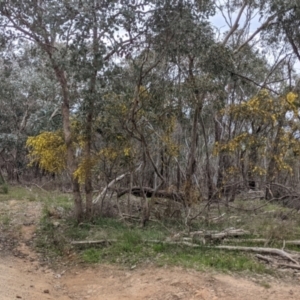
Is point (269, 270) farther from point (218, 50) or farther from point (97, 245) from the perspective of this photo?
point (218, 50)

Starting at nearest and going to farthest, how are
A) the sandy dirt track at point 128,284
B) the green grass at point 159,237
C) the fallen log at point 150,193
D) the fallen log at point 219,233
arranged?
the sandy dirt track at point 128,284
the green grass at point 159,237
the fallen log at point 219,233
the fallen log at point 150,193

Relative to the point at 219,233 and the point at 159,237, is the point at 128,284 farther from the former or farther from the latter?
the point at 219,233

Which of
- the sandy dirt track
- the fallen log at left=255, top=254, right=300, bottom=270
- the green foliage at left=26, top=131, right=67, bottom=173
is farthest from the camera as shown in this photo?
the green foliage at left=26, top=131, right=67, bottom=173

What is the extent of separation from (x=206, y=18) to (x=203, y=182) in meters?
6.75

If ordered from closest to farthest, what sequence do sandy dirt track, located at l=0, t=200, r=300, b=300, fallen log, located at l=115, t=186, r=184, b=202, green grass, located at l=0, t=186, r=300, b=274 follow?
1. sandy dirt track, located at l=0, t=200, r=300, b=300
2. green grass, located at l=0, t=186, r=300, b=274
3. fallen log, located at l=115, t=186, r=184, b=202

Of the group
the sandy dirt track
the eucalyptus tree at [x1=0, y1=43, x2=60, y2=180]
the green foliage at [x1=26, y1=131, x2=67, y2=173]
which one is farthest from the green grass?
the eucalyptus tree at [x1=0, y1=43, x2=60, y2=180]

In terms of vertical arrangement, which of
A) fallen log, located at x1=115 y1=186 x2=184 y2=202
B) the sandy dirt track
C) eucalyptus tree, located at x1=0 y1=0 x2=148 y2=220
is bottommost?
the sandy dirt track

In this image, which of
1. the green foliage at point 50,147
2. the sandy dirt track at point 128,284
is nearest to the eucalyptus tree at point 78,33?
the green foliage at point 50,147

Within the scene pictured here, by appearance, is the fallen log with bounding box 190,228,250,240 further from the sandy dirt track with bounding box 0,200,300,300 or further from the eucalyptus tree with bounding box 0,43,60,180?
the eucalyptus tree with bounding box 0,43,60,180

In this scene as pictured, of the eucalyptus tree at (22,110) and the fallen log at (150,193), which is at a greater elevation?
the eucalyptus tree at (22,110)

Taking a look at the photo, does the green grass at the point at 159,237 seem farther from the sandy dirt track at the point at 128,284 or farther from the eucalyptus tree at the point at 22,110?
the eucalyptus tree at the point at 22,110

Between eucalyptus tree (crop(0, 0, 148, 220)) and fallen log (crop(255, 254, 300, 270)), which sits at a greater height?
eucalyptus tree (crop(0, 0, 148, 220))

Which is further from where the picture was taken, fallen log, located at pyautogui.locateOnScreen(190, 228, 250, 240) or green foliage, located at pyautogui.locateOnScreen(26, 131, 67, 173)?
green foliage, located at pyautogui.locateOnScreen(26, 131, 67, 173)

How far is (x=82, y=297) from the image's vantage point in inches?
281
